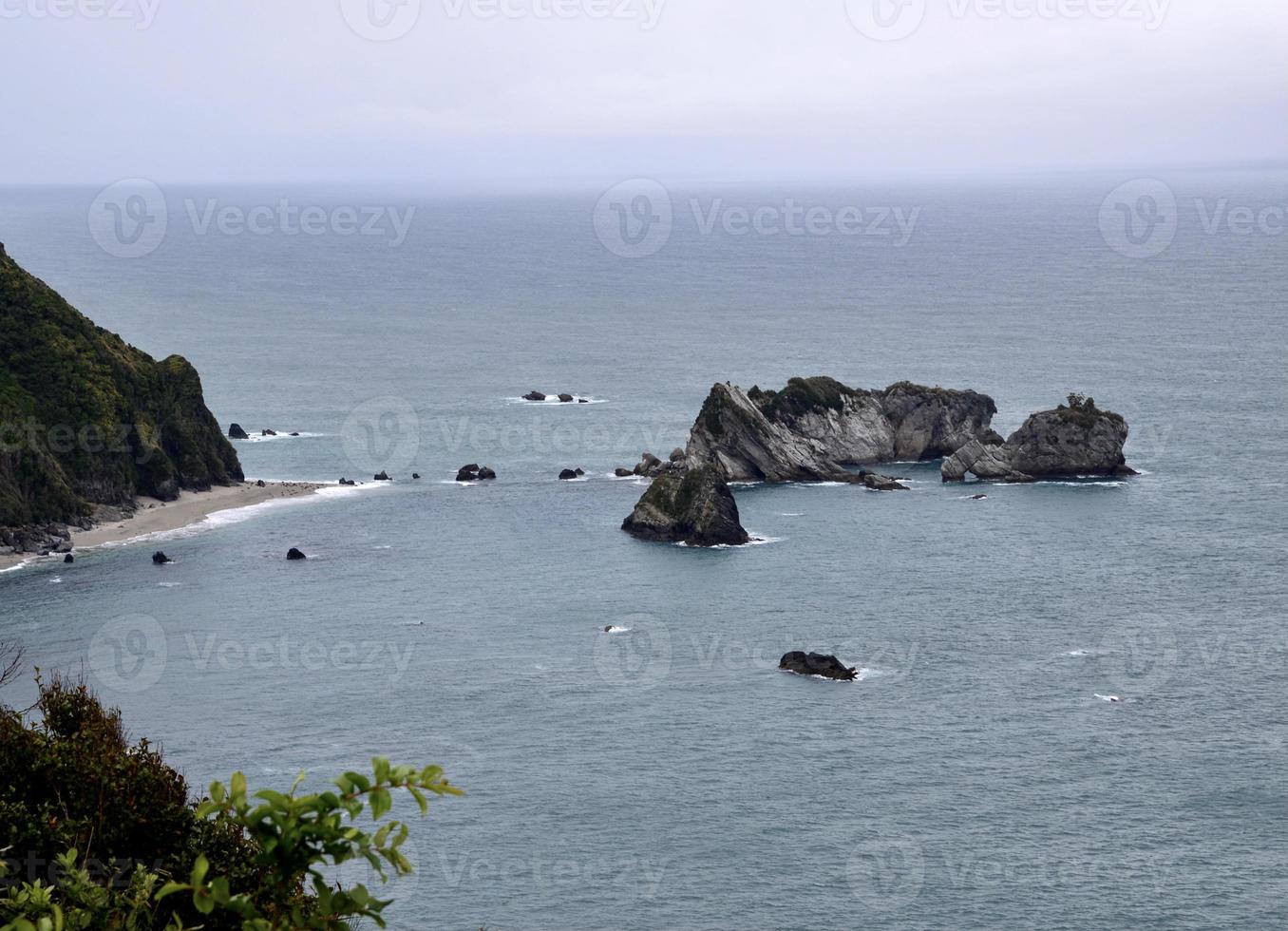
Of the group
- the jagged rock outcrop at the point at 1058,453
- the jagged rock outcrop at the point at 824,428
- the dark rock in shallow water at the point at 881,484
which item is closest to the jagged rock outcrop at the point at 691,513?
the jagged rock outcrop at the point at 824,428

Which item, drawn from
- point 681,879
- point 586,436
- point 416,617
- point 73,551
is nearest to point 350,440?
point 586,436

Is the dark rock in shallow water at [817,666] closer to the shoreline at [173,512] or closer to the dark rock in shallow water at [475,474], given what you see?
the shoreline at [173,512]

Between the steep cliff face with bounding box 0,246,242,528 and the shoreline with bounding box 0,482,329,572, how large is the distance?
1.75m

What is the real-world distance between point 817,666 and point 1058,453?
62.7 m

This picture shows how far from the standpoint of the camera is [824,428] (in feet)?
495

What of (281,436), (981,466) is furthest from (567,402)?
(981,466)

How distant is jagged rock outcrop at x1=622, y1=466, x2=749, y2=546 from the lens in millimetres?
122938

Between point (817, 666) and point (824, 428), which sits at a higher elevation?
point (824, 428)

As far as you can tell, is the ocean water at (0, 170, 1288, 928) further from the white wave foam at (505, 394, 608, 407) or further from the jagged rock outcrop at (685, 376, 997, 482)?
the white wave foam at (505, 394, 608, 407)

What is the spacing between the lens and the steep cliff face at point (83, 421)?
12462 centimetres

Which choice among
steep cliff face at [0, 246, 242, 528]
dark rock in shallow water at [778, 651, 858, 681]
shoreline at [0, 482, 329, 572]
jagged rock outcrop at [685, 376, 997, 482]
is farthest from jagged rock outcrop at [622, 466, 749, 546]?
steep cliff face at [0, 246, 242, 528]

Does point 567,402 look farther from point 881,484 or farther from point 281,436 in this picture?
point 881,484

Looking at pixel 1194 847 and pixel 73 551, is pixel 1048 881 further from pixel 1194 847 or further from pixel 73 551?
pixel 73 551

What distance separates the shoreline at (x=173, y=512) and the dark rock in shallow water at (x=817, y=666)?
2324 inches
